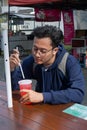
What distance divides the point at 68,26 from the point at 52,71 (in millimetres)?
9757

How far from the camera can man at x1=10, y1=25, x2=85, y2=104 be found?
7.13ft

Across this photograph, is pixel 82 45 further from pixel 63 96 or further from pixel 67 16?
pixel 63 96

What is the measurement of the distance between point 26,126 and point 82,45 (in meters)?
8.65

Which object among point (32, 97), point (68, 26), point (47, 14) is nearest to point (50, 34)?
point (32, 97)

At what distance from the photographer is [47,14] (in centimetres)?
1230

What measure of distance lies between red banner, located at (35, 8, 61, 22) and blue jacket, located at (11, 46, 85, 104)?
31.4ft

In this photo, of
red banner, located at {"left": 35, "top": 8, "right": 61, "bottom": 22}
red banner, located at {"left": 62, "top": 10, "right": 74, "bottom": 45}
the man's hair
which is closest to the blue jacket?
the man's hair

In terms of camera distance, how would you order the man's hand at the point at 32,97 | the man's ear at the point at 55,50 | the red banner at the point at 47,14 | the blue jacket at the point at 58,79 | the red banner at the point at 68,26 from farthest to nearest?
1. the red banner at the point at 47,14
2. the red banner at the point at 68,26
3. the man's ear at the point at 55,50
4. the blue jacket at the point at 58,79
5. the man's hand at the point at 32,97

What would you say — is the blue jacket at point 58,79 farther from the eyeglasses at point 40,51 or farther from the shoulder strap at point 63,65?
the eyeglasses at point 40,51

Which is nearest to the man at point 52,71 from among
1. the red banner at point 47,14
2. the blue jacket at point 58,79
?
the blue jacket at point 58,79

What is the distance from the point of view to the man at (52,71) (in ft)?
7.13

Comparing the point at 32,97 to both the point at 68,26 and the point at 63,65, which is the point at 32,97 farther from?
the point at 68,26

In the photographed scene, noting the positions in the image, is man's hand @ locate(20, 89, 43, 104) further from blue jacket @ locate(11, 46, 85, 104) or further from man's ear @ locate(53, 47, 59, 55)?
man's ear @ locate(53, 47, 59, 55)

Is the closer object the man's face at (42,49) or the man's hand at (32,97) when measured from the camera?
the man's hand at (32,97)
